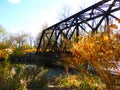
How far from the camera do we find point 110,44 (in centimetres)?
525

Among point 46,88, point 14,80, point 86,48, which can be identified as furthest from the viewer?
point 46,88

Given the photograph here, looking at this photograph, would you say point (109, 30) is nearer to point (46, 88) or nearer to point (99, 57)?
point (99, 57)

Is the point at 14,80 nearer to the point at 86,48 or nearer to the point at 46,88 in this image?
the point at 46,88

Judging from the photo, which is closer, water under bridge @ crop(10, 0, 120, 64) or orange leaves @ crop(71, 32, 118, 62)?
orange leaves @ crop(71, 32, 118, 62)

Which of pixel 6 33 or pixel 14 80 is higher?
pixel 6 33

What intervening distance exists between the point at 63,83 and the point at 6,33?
5467 cm

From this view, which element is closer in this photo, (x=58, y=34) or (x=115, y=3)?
(x=115, y=3)

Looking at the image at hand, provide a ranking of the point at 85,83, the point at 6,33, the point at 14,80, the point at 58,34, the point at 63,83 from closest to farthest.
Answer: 1. the point at 85,83
2. the point at 14,80
3. the point at 63,83
4. the point at 58,34
5. the point at 6,33

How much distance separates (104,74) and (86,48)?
0.61m

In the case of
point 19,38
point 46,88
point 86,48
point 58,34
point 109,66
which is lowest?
point 46,88

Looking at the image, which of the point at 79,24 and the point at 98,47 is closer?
the point at 98,47

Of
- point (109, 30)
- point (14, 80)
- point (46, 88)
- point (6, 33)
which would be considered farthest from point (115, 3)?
point (6, 33)

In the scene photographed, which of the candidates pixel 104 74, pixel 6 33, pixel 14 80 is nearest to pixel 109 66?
pixel 104 74

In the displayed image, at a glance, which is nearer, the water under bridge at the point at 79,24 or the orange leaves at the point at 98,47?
the orange leaves at the point at 98,47
